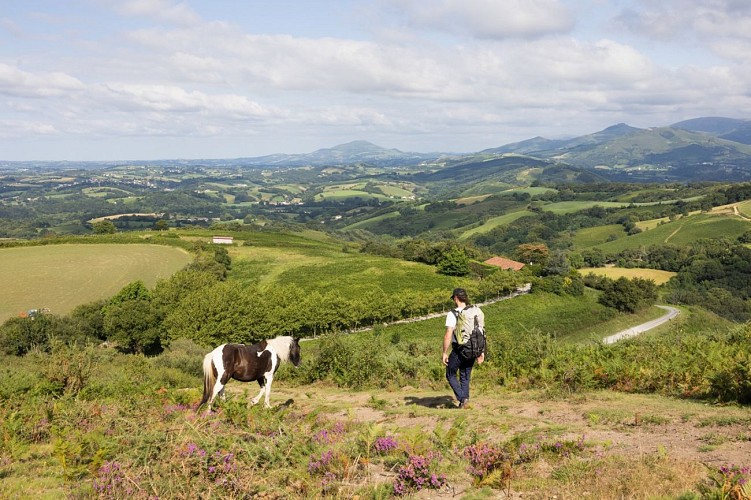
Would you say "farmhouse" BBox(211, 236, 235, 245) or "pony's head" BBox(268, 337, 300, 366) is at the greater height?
"pony's head" BBox(268, 337, 300, 366)

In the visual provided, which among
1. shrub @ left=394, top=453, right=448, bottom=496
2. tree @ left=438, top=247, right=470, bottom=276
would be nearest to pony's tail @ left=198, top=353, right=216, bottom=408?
shrub @ left=394, top=453, right=448, bottom=496

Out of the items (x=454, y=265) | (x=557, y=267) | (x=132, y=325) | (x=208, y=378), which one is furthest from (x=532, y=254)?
(x=208, y=378)

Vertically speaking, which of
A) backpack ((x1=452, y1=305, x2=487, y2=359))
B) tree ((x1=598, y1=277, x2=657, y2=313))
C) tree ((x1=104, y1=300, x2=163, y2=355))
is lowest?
tree ((x1=598, y1=277, x2=657, y2=313))

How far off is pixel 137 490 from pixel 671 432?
866 centimetres

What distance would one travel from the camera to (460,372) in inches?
416

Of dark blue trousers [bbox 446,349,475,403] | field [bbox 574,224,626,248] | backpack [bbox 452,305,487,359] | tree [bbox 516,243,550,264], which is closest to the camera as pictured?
backpack [bbox 452,305,487,359]

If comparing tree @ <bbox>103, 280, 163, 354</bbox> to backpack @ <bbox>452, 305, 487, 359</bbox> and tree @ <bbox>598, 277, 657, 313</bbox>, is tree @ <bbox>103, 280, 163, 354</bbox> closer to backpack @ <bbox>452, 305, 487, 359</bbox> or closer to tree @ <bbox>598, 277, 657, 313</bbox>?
backpack @ <bbox>452, 305, 487, 359</bbox>

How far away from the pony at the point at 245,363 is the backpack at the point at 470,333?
489 cm

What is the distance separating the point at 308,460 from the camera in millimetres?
6590

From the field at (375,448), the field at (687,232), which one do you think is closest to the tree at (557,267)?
the field at (687,232)

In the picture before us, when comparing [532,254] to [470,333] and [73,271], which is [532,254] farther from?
[470,333]

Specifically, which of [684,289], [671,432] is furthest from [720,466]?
[684,289]

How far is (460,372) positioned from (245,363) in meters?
5.45

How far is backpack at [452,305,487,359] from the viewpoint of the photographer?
9.84 metres
